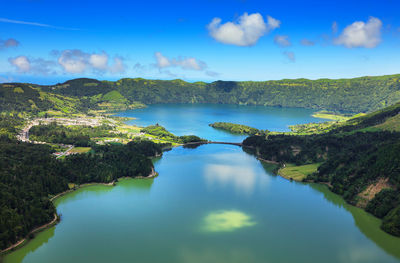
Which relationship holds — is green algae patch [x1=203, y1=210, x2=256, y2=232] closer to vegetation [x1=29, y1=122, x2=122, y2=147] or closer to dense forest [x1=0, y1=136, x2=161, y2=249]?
dense forest [x1=0, y1=136, x2=161, y2=249]

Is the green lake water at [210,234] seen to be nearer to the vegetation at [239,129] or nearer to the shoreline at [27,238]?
the shoreline at [27,238]

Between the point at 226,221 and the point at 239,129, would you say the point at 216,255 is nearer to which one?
the point at 226,221

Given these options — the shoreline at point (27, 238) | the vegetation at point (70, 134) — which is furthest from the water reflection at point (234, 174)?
the vegetation at point (70, 134)

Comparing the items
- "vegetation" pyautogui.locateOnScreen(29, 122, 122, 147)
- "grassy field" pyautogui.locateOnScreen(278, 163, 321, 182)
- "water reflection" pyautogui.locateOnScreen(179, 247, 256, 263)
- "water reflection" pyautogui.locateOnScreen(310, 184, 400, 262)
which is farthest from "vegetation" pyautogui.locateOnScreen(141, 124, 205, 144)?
"water reflection" pyautogui.locateOnScreen(179, 247, 256, 263)

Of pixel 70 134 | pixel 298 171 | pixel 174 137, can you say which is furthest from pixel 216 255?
pixel 70 134

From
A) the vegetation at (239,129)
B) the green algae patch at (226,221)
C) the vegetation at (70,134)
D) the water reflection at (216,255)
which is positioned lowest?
the water reflection at (216,255)
